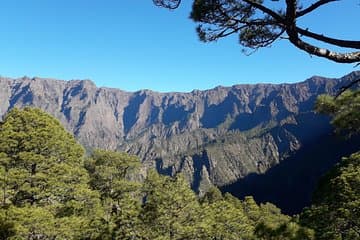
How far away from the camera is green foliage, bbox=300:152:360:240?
27250mm

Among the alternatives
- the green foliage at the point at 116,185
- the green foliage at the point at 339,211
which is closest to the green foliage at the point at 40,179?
the green foliage at the point at 116,185

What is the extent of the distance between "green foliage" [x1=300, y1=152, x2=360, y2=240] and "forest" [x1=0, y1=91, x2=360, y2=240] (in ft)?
0.20

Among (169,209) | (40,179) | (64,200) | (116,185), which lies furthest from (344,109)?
(116,185)

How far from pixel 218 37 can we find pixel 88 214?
1689 cm

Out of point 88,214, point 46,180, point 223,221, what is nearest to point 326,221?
point 223,221

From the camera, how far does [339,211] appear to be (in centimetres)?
2795

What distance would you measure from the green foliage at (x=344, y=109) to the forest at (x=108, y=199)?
0.12 ft

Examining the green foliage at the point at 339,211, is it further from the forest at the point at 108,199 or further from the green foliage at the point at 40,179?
the green foliage at the point at 40,179

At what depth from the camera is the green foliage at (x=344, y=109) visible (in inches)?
653

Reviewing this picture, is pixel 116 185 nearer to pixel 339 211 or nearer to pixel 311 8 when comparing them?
pixel 339 211

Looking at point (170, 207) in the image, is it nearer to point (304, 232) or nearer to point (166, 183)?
point (166, 183)

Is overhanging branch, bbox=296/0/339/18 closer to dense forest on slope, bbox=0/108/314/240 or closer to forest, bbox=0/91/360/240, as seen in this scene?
forest, bbox=0/91/360/240

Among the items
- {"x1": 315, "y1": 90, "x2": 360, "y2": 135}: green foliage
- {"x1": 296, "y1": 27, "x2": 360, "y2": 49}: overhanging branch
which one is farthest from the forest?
{"x1": 296, "y1": 27, "x2": 360, "y2": 49}: overhanging branch

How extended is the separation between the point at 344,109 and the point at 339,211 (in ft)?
43.7
